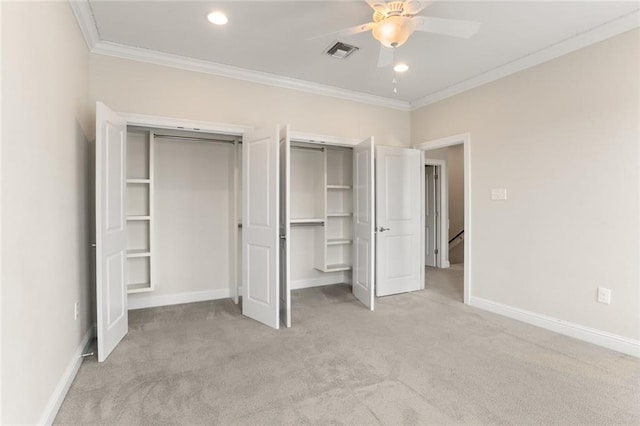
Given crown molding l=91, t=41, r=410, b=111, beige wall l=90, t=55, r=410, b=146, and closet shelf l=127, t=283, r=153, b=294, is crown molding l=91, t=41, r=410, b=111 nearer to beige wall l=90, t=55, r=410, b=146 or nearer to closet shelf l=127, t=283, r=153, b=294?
beige wall l=90, t=55, r=410, b=146

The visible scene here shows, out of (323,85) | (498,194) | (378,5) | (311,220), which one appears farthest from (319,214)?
(378,5)

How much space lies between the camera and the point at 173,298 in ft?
13.0

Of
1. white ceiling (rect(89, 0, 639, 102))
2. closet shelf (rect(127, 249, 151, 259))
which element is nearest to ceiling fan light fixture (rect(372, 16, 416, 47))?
white ceiling (rect(89, 0, 639, 102))

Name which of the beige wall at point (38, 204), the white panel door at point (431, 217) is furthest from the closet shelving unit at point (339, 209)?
the beige wall at point (38, 204)

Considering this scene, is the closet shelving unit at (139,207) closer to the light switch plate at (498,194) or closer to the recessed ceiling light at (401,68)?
the recessed ceiling light at (401,68)

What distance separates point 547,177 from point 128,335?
170 inches

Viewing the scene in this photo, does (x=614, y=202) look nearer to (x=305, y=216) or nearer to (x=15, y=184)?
(x=305, y=216)

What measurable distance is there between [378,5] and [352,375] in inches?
99.6

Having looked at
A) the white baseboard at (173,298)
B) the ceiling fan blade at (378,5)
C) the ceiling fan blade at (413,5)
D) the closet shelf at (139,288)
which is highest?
the ceiling fan blade at (378,5)

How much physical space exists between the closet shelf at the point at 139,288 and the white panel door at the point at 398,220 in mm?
2801

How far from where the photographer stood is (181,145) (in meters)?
3.98

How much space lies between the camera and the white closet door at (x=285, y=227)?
320cm

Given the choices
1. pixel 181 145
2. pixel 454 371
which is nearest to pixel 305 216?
pixel 181 145

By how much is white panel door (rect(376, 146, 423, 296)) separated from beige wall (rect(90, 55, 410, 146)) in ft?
1.51
